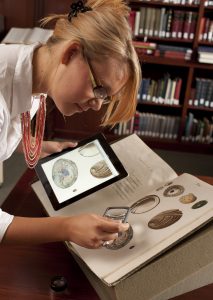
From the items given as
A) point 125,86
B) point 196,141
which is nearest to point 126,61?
point 125,86

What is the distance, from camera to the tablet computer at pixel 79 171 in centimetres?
99

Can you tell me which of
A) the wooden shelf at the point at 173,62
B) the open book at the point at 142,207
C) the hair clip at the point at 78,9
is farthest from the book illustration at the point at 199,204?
the wooden shelf at the point at 173,62

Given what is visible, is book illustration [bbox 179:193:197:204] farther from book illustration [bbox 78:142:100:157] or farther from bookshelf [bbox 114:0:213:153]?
bookshelf [bbox 114:0:213:153]

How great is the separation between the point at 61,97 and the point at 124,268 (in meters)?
0.42

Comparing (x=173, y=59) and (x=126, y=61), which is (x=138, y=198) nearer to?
(x=126, y=61)

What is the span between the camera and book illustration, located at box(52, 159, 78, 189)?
3.32ft

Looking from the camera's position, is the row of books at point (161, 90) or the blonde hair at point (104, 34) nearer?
the blonde hair at point (104, 34)

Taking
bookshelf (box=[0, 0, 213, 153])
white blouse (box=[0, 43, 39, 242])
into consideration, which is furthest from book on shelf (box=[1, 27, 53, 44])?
white blouse (box=[0, 43, 39, 242])

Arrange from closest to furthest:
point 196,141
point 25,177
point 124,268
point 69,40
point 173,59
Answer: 1. point 124,268
2. point 69,40
3. point 25,177
4. point 173,59
5. point 196,141

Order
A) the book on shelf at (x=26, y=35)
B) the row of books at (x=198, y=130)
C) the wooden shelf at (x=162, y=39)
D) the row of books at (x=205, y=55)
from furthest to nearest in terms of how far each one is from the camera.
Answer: the row of books at (x=198, y=130), the wooden shelf at (x=162, y=39), the row of books at (x=205, y=55), the book on shelf at (x=26, y=35)

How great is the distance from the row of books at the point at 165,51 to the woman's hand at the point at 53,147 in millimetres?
1780

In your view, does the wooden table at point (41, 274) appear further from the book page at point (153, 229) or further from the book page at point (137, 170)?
the book page at point (137, 170)

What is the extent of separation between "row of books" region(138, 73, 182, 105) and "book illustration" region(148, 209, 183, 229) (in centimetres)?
212

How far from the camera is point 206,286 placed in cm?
83
